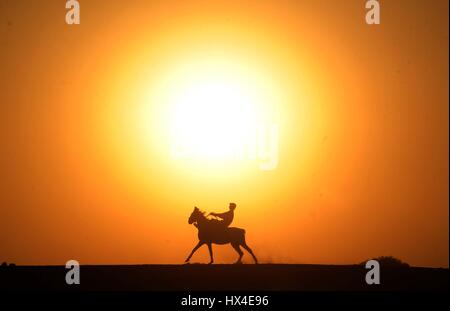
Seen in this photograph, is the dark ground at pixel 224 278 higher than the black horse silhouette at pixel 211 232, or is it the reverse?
the black horse silhouette at pixel 211 232

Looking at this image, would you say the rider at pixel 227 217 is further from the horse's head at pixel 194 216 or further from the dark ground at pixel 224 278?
the dark ground at pixel 224 278

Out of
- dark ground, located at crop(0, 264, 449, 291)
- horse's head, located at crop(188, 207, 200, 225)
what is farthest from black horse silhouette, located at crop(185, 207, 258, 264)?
dark ground, located at crop(0, 264, 449, 291)

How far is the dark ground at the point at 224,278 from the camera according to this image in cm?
613

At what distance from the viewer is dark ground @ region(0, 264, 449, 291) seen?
613 cm

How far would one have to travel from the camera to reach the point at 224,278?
673 centimetres

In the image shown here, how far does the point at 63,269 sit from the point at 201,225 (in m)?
2.26

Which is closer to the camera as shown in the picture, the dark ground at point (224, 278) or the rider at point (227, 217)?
the dark ground at point (224, 278)

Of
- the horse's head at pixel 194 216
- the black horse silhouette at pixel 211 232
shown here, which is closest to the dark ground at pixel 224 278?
the black horse silhouette at pixel 211 232

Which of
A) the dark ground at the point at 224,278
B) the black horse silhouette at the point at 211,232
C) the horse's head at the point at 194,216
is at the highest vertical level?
the horse's head at the point at 194,216

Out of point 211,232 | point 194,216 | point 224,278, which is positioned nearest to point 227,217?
point 211,232

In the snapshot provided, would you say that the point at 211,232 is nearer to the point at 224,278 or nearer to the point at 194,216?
the point at 194,216

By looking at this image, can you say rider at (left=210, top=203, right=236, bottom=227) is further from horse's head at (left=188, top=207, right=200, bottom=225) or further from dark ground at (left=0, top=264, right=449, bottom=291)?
dark ground at (left=0, top=264, right=449, bottom=291)
